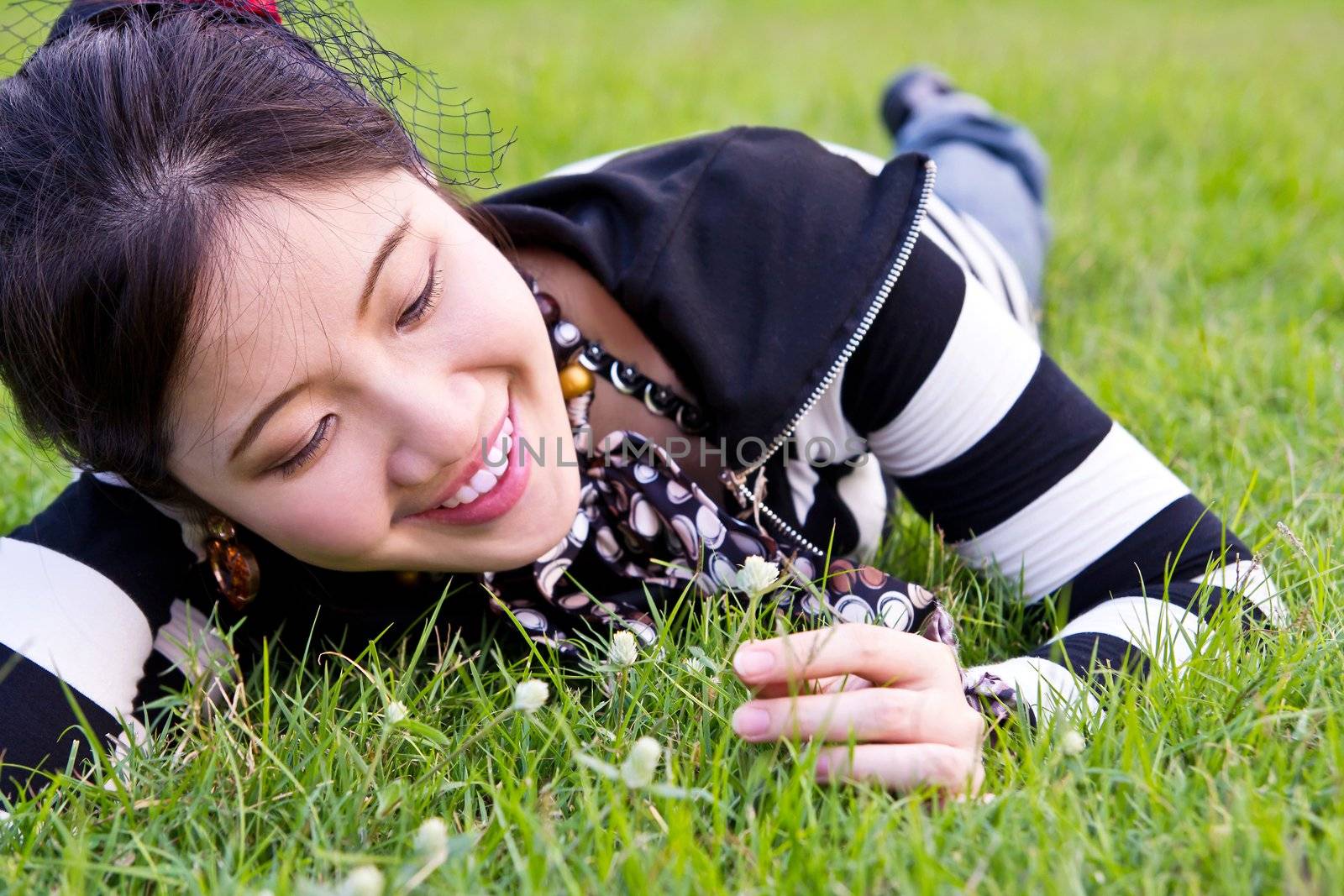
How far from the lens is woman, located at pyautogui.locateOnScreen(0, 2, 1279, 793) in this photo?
1.38 m

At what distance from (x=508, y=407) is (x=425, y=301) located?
0.19 meters

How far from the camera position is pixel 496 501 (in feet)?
5.14

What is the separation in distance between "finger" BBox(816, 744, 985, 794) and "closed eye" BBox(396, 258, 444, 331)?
70cm

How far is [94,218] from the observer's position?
1393 millimetres

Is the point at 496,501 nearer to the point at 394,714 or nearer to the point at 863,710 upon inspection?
the point at 394,714

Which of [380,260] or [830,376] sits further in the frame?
[830,376]

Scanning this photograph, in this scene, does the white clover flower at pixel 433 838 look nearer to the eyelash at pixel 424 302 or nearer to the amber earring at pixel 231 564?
the eyelash at pixel 424 302

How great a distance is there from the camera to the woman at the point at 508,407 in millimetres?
1384

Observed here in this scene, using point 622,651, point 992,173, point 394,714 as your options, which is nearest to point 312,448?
point 394,714

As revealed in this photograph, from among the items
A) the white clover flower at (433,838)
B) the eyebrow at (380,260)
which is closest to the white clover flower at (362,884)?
the white clover flower at (433,838)

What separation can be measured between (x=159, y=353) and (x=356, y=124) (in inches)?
15.3

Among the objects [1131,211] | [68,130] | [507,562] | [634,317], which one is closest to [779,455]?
[634,317]

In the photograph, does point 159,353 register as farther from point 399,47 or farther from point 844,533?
point 399,47

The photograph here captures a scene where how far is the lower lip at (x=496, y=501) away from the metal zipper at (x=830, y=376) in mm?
327
